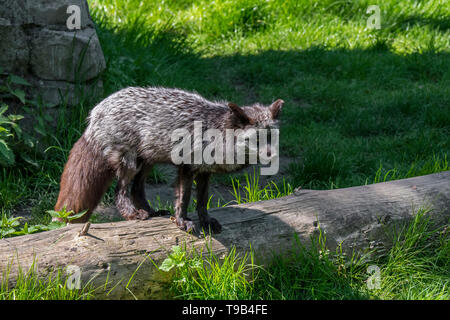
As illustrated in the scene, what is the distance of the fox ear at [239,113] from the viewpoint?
143 inches

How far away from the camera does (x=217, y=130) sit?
12.7ft

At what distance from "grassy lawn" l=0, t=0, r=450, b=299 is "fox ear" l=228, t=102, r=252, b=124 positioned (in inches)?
38.0

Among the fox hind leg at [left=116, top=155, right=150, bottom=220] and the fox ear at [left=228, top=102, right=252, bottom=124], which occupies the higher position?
the fox ear at [left=228, top=102, right=252, bottom=124]

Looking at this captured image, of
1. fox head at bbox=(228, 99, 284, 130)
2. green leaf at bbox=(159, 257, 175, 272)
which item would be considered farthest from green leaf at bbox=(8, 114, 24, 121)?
green leaf at bbox=(159, 257, 175, 272)

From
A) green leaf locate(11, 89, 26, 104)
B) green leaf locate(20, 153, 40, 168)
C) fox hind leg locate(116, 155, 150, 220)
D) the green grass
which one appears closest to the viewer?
the green grass

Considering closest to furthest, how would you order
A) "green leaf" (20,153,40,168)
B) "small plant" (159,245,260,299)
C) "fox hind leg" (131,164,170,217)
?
"small plant" (159,245,260,299) → "fox hind leg" (131,164,170,217) → "green leaf" (20,153,40,168)

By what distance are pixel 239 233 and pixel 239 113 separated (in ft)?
2.73

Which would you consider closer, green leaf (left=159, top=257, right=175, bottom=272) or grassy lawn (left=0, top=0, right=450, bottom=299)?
green leaf (left=159, top=257, right=175, bottom=272)

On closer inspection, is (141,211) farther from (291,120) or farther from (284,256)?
(291,120)

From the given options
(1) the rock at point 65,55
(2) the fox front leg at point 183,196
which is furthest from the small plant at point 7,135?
(2) the fox front leg at point 183,196

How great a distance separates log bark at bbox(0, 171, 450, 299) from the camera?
323 cm

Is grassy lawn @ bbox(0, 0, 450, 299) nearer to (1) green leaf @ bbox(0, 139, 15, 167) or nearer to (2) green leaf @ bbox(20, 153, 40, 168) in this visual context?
(2) green leaf @ bbox(20, 153, 40, 168)

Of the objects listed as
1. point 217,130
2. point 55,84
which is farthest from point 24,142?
point 217,130

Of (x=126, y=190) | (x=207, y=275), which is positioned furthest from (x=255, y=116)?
(x=126, y=190)
